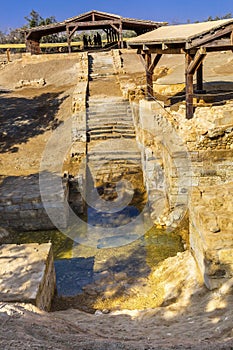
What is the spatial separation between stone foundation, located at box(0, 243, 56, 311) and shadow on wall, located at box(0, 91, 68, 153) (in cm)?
802

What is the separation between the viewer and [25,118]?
16.4 metres

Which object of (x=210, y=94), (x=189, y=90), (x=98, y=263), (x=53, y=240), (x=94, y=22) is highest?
(x=94, y=22)

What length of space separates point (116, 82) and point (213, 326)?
52.2ft

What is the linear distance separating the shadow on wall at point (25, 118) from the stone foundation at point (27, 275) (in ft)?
26.3

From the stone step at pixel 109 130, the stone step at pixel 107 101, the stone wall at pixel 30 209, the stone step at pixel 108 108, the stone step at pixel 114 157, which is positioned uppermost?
the stone step at pixel 107 101

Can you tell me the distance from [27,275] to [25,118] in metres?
11.8

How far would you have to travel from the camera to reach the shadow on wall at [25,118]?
48.6 ft

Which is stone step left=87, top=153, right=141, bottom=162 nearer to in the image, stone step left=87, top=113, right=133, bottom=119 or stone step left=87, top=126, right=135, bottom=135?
stone step left=87, top=126, right=135, bottom=135

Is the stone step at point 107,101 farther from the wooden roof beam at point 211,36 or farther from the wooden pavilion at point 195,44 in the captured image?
the wooden roof beam at point 211,36

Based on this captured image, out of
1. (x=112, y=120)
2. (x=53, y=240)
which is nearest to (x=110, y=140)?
(x=112, y=120)

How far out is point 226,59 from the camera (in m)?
21.0

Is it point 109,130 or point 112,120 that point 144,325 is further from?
point 112,120

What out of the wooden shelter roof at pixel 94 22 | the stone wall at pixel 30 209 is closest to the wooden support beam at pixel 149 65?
the stone wall at pixel 30 209

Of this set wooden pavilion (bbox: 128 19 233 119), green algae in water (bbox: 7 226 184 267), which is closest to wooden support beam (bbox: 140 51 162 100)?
wooden pavilion (bbox: 128 19 233 119)
